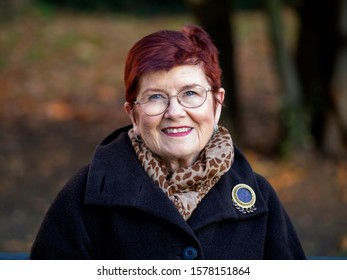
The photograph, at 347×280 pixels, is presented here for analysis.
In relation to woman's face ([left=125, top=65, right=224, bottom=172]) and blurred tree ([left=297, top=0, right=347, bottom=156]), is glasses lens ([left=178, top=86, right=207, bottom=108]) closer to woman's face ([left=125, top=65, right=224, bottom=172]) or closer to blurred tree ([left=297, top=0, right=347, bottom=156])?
woman's face ([left=125, top=65, right=224, bottom=172])

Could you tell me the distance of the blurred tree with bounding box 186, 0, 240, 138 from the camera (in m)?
7.26

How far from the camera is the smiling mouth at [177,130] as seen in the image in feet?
9.23

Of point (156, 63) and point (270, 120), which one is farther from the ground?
point (156, 63)

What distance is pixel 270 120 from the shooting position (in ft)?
29.5

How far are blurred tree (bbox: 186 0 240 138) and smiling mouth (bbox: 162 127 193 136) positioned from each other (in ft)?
14.8

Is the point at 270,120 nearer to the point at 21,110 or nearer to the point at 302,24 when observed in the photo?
the point at 302,24

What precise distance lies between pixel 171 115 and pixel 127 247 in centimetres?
51

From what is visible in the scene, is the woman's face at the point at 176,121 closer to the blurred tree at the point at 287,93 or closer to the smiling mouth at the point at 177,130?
the smiling mouth at the point at 177,130

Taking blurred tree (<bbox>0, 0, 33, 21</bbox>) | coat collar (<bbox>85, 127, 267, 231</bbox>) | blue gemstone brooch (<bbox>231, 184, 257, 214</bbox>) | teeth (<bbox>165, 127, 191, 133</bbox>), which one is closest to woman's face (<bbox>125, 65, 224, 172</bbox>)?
teeth (<bbox>165, 127, 191, 133</bbox>)

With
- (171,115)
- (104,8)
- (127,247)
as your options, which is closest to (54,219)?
(127,247)

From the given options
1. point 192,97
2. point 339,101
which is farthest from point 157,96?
point 339,101

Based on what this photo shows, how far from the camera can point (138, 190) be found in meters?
2.82

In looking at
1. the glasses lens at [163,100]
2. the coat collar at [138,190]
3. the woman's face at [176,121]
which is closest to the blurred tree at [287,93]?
the coat collar at [138,190]

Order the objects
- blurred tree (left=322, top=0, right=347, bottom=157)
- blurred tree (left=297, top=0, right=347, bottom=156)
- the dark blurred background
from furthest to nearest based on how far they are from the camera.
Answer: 1. blurred tree (left=297, top=0, right=347, bottom=156)
2. blurred tree (left=322, top=0, right=347, bottom=157)
3. the dark blurred background
